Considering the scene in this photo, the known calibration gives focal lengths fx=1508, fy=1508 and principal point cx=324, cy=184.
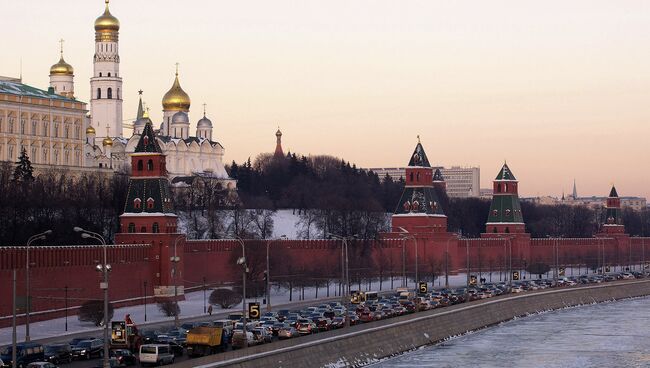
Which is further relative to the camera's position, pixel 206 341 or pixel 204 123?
pixel 204 123

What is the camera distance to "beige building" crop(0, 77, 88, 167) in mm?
110062

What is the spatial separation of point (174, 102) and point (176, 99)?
37 centimetres

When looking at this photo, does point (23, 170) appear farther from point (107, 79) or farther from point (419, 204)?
point (107, 79)

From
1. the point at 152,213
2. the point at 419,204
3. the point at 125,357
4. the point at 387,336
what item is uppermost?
the point at 419,204

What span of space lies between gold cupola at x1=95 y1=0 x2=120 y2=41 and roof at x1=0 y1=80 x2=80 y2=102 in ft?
60.0

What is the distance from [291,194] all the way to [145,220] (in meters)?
69.4

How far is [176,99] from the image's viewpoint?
143375 mm

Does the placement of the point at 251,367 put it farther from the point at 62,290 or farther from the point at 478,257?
the point at 478,257

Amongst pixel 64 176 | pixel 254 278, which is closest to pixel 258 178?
pixel 64 176

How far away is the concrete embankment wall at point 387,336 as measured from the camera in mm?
43875

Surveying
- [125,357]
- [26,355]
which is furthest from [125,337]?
[26,355]

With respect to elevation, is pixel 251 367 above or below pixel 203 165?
below

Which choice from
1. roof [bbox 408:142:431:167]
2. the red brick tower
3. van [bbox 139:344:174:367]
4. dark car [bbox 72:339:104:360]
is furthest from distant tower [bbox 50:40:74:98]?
van [bbox 139:344:174:367]

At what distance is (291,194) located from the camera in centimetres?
14725
